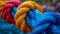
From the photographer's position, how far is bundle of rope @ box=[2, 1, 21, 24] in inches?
26.3

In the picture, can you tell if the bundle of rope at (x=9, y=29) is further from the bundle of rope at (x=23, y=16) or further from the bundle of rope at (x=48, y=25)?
the bundle of rope at (x=48, y=25)

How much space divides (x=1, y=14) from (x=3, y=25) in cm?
8

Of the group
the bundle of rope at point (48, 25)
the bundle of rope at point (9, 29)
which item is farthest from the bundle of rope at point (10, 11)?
the bundle of rope at point (48, 25)

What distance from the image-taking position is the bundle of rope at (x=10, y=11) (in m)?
0.67

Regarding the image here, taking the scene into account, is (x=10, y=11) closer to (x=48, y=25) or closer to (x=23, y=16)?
(x=23, y=16)

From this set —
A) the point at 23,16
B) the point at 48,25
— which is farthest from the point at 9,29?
the point at 48,25

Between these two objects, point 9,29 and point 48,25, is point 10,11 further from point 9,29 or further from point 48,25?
point 48,25

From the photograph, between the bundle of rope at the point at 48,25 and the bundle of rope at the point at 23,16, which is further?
the bundle of rope at the point at 23,16

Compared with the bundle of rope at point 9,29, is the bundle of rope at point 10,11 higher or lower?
higher

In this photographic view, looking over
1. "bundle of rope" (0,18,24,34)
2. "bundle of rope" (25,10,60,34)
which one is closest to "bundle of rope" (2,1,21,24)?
"bundle of rope" (0,18,24,34)

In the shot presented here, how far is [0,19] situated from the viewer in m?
0.69

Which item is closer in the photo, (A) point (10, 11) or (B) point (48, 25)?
(B) point (48, 25)

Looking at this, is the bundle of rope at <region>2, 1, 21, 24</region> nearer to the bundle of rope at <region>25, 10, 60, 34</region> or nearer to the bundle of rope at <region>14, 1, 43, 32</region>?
the bundle of rope at <region>14, 1, 43, 32</region>

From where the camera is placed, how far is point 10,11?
688mm
